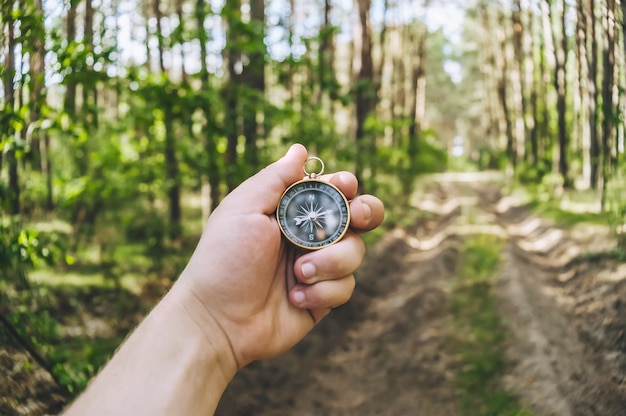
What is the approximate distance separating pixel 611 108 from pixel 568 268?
5125 mm

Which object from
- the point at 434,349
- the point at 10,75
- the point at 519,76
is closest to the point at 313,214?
the point at 10,75

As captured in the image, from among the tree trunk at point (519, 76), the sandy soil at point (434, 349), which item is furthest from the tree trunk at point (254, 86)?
the tree trunk at point (519, 76)

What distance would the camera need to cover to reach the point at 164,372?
2.11 meters

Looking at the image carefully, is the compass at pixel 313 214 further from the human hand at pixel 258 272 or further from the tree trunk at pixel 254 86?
the tree trunk at pixel 254 86

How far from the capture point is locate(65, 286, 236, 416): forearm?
77.9 inches

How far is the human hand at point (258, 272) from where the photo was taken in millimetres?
2475

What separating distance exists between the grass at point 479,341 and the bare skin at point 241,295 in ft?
8.30

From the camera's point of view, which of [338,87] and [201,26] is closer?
[201,26]

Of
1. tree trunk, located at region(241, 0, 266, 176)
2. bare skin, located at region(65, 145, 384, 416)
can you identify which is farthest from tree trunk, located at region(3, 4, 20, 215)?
tree trunk, located at region(241, 0, 266, 176)

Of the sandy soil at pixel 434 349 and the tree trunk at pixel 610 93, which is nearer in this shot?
the tree trunk at pixel 610 93

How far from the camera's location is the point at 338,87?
21.4ft

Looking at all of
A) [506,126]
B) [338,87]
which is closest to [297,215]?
[338,87]

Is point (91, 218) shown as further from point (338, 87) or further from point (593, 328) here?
point (593, 328)

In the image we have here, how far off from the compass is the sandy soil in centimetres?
190
